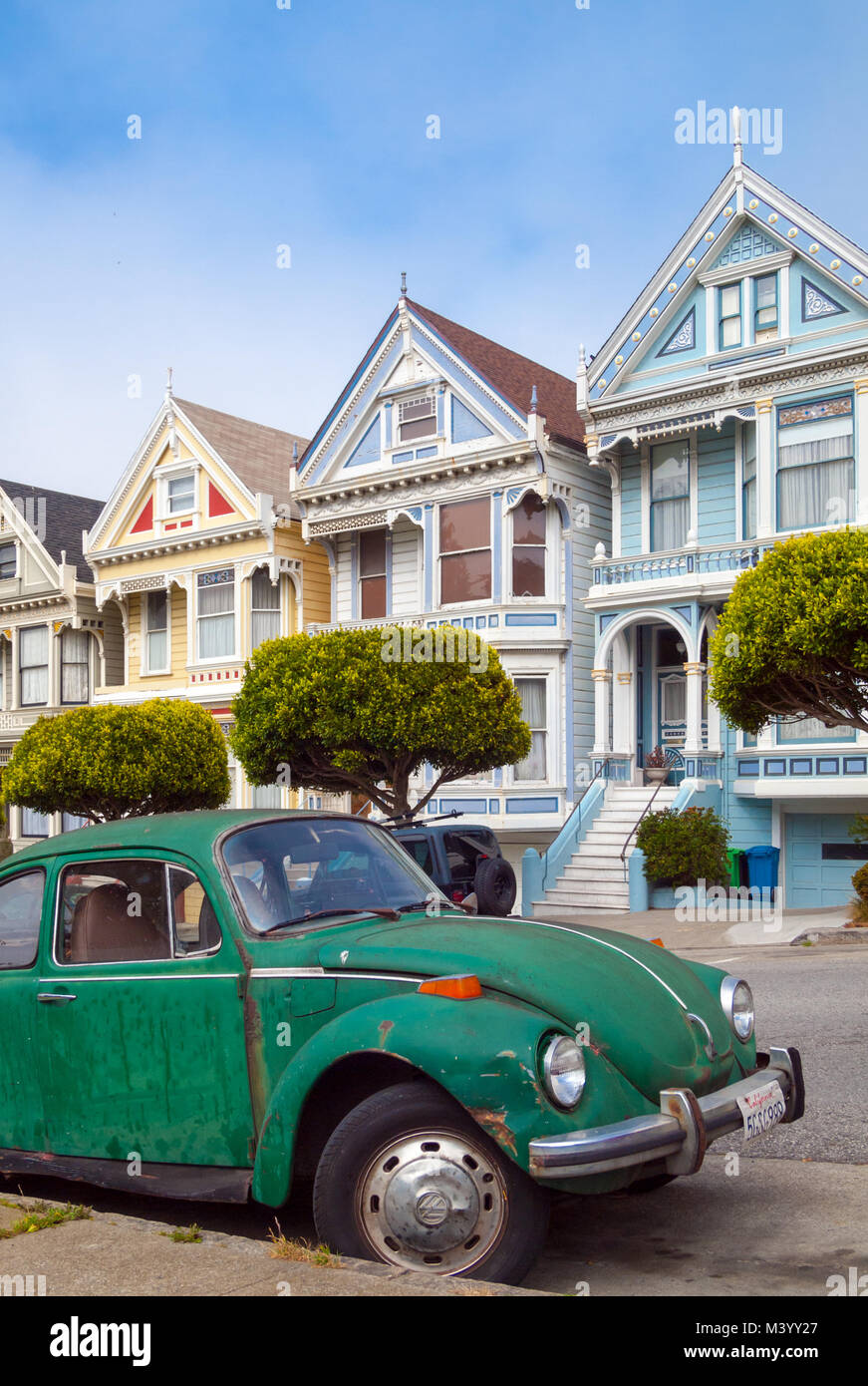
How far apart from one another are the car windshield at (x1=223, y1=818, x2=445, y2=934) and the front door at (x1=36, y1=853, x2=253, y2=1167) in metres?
0.20

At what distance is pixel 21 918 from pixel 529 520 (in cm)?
1998

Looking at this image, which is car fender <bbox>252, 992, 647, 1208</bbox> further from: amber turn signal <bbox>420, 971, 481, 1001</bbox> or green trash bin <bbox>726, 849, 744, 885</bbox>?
green trash bin <bbox>726, 849, 744, 885</bbox>

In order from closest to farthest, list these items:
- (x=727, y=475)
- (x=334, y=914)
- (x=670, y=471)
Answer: (x=334, y=914) < (x=727, y=475) < (x=670, y=471)

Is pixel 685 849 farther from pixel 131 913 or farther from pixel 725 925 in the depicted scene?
pixel 131 913

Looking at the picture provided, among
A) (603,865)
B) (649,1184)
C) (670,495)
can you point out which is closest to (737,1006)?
(649,1184)

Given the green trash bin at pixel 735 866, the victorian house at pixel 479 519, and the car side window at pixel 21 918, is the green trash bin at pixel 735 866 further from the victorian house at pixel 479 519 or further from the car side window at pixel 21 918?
the car side window at pixel 21 918

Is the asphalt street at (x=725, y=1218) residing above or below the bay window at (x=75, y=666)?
below

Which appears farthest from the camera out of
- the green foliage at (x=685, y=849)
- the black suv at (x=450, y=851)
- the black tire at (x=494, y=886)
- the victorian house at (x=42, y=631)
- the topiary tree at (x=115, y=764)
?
the victorian house at (x=42, y=631)

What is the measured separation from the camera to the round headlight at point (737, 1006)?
5289 millimetres

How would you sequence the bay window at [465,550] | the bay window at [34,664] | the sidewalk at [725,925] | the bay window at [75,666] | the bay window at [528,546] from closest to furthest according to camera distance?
1. the sidewalk at [725,925]
2. the bay window at [528,546]
3. the bay window at [465,550]
4. the bay window at [75,666]
5. the bay window at [34,664]

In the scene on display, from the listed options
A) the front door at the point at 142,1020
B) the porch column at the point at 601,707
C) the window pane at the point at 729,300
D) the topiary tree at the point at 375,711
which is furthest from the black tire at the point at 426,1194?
the window pane at the point at 729,300

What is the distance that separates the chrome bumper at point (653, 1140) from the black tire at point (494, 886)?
6.75m

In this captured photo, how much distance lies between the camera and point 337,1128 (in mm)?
4461

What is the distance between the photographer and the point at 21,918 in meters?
5.86
